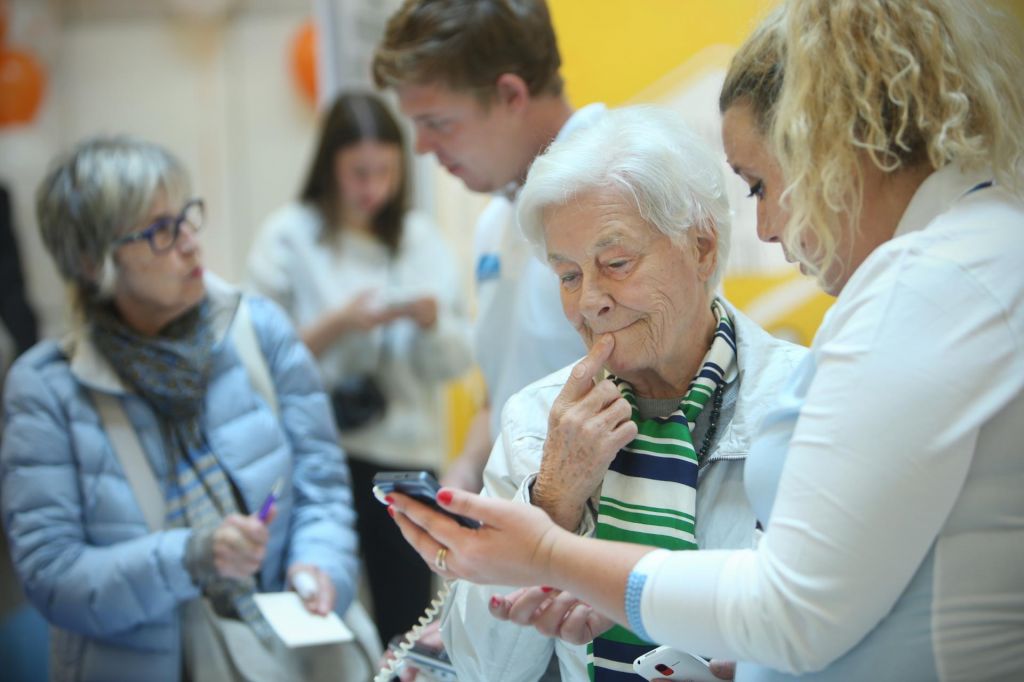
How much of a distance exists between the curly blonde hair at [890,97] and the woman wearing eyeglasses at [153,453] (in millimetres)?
1447

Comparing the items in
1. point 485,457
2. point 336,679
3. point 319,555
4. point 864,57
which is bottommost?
point 336,679

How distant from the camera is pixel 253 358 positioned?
248 cm

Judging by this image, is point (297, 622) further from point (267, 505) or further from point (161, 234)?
point (161, 234)

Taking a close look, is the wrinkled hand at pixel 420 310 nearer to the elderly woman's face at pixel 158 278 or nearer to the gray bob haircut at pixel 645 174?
the elderly woman's face at pixel 158 278

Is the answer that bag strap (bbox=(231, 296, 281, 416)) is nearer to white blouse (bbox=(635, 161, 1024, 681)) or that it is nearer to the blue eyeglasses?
the blue eyeglasses

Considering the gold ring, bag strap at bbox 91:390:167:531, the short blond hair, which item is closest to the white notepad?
bag strap at bbox 91:390:167:531

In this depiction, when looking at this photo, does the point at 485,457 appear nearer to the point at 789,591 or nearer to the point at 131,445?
the point at 131,445

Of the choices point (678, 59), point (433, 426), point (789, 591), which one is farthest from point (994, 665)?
point (433, 426)

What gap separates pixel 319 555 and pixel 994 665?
1.62 metres

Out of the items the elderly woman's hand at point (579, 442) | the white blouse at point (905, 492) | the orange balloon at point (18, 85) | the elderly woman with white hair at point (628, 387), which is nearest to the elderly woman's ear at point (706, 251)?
the elderly woman with white hair at point (628, 387)

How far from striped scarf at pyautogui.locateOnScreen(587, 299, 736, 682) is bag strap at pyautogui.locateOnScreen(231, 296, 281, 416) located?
111 cm

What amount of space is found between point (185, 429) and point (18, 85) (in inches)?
162

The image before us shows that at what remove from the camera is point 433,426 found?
3850 mm

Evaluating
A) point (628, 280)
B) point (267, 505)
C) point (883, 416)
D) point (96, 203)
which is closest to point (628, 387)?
point (628, 280)
